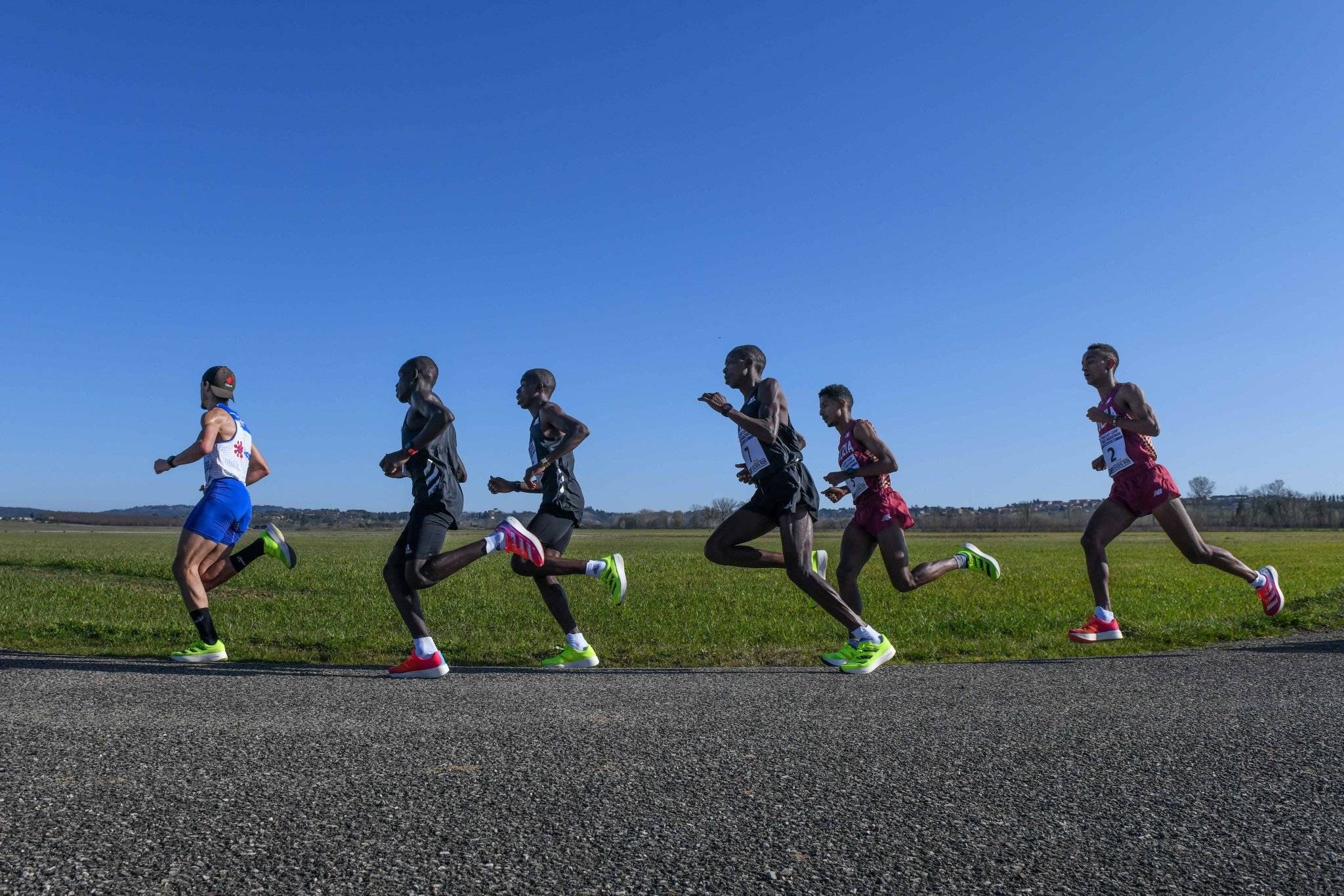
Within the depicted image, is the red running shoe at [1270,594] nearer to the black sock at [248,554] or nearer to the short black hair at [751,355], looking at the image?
the short black hair at [751,355]

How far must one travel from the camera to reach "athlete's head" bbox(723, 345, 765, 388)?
710cm

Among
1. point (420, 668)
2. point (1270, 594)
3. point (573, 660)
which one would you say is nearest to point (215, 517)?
point (420, 668)

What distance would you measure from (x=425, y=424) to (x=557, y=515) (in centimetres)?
115

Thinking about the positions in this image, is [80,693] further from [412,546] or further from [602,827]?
[602,827]

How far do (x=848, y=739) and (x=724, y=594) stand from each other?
1219 cm

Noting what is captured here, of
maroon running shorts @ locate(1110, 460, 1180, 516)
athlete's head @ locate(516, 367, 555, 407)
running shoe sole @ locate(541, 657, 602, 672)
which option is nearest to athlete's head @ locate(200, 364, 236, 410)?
athlete's head @ locate(516, 367, 555, 407)

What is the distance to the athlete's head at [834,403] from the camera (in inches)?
303

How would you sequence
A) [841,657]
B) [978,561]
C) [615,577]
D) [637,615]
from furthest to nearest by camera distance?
[637,615]
[978,561]
[615,577]
[841,657]

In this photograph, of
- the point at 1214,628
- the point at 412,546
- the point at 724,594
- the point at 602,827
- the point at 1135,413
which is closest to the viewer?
the point at 602,827

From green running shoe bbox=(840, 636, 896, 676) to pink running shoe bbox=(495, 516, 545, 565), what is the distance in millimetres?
2188

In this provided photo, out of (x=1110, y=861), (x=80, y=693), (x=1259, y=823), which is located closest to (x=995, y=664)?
(x=1259, y=823)

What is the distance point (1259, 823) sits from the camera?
2.91m

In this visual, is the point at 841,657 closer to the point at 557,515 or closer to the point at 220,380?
the point at 557,515

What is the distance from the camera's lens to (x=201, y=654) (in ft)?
22.8
